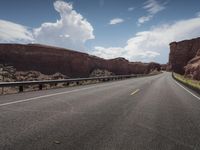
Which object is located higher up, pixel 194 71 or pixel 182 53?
pixel 182 53

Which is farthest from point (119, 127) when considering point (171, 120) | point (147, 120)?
point (171, 120)

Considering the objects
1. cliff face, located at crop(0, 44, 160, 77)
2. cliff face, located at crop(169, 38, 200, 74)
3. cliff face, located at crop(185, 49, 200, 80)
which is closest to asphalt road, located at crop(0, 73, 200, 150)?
cliff face, located at crop(0, 44, 160, 77)

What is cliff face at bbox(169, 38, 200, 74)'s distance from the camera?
5153 inches

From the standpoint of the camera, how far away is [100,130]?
579cm

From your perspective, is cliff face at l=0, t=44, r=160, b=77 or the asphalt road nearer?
the asphalt road

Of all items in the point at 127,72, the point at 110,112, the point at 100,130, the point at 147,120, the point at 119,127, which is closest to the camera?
the point at 100,130

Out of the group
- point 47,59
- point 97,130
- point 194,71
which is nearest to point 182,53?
point 194,71

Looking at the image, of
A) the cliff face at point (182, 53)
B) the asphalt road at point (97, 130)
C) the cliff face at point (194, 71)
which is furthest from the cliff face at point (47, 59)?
the cliff face at point (182, 53)

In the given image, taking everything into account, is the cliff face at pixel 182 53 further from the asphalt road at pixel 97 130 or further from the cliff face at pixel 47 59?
the asphalt road at pixel 97 130

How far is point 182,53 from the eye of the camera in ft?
447

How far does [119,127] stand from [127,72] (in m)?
107

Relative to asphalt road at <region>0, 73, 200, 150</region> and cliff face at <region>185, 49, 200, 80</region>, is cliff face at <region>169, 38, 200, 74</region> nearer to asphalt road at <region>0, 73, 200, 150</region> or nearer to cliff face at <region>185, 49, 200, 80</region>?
cliff face at <region>185, 49, 200, 80</region>

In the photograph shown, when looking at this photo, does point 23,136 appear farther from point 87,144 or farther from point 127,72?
point 127,72

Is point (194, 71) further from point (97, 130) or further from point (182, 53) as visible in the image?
point (97, 130)
